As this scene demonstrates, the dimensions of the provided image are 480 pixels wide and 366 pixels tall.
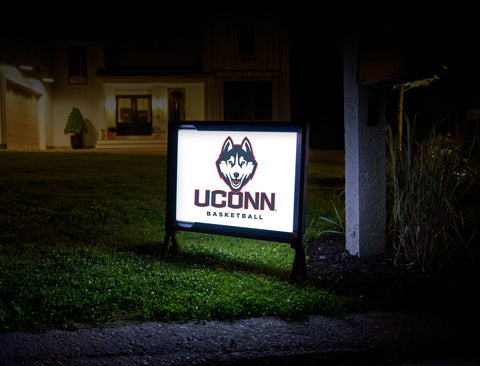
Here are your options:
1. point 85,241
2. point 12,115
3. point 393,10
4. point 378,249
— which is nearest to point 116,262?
point 85,241

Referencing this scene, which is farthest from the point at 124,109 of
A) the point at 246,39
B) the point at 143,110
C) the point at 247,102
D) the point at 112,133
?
the point at 246,39

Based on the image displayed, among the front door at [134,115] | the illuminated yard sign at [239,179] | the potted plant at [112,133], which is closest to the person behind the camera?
the illuminated yard sign at [239,179]

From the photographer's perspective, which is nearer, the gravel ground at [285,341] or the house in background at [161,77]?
the gravel ground at [285,341]

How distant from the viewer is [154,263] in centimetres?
404

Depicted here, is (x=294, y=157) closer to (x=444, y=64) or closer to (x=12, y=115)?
(x=444, y=64)

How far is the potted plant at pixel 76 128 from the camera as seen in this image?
22156 mm

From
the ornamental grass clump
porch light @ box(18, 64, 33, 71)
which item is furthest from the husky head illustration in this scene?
porch light @ box(18, 64, 33, 71)

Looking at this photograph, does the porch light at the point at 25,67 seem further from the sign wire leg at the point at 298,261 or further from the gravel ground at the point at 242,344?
the gravel ground at the point at 242,344

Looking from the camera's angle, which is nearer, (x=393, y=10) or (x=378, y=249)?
(x=393, y=10)

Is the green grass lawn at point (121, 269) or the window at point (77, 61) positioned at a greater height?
the window at point (77, 61)

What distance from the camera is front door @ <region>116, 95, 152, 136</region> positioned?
81.5ft

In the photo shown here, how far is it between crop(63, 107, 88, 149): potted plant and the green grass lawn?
15591 millimetres

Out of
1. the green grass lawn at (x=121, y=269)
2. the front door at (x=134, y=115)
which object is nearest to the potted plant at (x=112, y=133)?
the front door at (x=134, y=115)

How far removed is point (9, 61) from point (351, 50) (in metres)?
19.9
